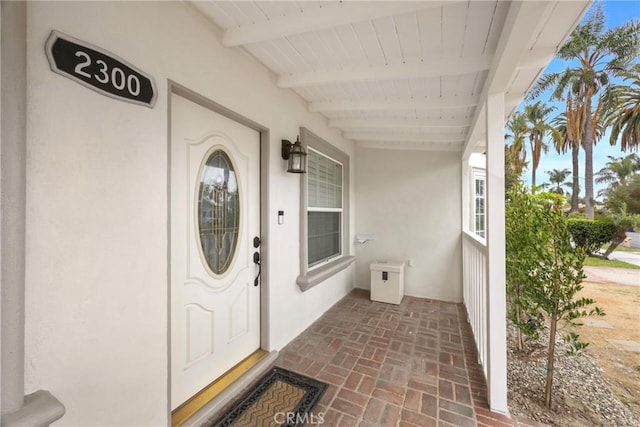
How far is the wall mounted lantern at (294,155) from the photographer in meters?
2.65

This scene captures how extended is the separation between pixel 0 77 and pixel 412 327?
3.87 metres

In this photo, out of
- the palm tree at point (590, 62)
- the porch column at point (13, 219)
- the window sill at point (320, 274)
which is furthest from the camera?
the palm tree at point (590, 62)

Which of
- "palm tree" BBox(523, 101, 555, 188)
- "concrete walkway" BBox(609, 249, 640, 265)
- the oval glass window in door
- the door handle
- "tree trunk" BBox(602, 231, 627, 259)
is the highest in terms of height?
"palm tree" BBox(523, 101, 555, 188)

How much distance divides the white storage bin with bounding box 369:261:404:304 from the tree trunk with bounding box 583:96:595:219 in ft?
29.5

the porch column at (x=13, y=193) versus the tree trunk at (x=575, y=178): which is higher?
the tree trunk at (x=575, y=178)

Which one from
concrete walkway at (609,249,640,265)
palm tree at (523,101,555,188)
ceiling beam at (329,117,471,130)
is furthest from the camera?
palm tree at (523,101,555,188)

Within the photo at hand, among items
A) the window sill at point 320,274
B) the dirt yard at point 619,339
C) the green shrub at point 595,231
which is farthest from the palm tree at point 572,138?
the window sill at point 320,274

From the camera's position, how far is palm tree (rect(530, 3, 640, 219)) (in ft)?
23.3

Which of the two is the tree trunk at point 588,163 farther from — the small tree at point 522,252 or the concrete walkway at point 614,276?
the small tree at point 522,252

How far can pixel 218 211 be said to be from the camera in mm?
2094

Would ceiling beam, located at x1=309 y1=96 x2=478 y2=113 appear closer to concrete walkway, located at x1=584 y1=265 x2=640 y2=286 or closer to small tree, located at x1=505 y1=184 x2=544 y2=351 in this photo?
small tree, located at x1=505 y1=184 x2=544 y2=351

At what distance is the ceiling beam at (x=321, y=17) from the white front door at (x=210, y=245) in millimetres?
657

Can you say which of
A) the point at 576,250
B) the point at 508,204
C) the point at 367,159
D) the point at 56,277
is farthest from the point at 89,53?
the point at 367,159

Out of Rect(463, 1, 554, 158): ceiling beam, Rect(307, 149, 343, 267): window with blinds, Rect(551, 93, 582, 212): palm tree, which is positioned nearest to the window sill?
Rect(307, 149, 343, 267): window with blinds
